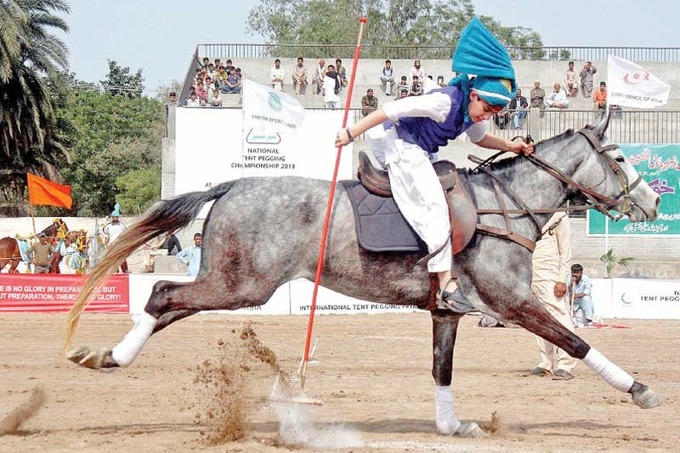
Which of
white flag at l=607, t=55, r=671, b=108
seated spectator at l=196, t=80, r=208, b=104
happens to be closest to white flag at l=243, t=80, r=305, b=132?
white flag at l=607, t=55, r=671, b=108

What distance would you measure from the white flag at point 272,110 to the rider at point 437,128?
16550 mm

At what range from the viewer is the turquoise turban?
7.94m

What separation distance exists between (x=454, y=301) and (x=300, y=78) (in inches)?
1114

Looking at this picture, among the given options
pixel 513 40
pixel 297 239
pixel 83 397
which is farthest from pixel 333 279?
pixel 513 40

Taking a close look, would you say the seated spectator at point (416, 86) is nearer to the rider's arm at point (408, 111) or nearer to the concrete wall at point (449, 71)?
the concrete wall at point (449, 71)

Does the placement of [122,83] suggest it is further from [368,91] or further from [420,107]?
[420,107]

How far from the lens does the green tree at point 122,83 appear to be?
74.5 m

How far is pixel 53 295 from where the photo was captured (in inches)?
867

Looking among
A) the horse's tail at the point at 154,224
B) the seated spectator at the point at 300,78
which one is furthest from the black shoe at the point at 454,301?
the seated spectator at the point at 300,78

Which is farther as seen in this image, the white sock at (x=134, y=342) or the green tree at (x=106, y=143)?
the green tree at (x=106, y=143)

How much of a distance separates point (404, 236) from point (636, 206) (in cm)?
222

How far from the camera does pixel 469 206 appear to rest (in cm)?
810

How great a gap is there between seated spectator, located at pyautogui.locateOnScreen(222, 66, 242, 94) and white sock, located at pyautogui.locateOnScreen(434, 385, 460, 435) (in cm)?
2768

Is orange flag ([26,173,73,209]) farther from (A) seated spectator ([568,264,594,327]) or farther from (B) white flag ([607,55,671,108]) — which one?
(A) seated spectator ([568,264,594,327])
